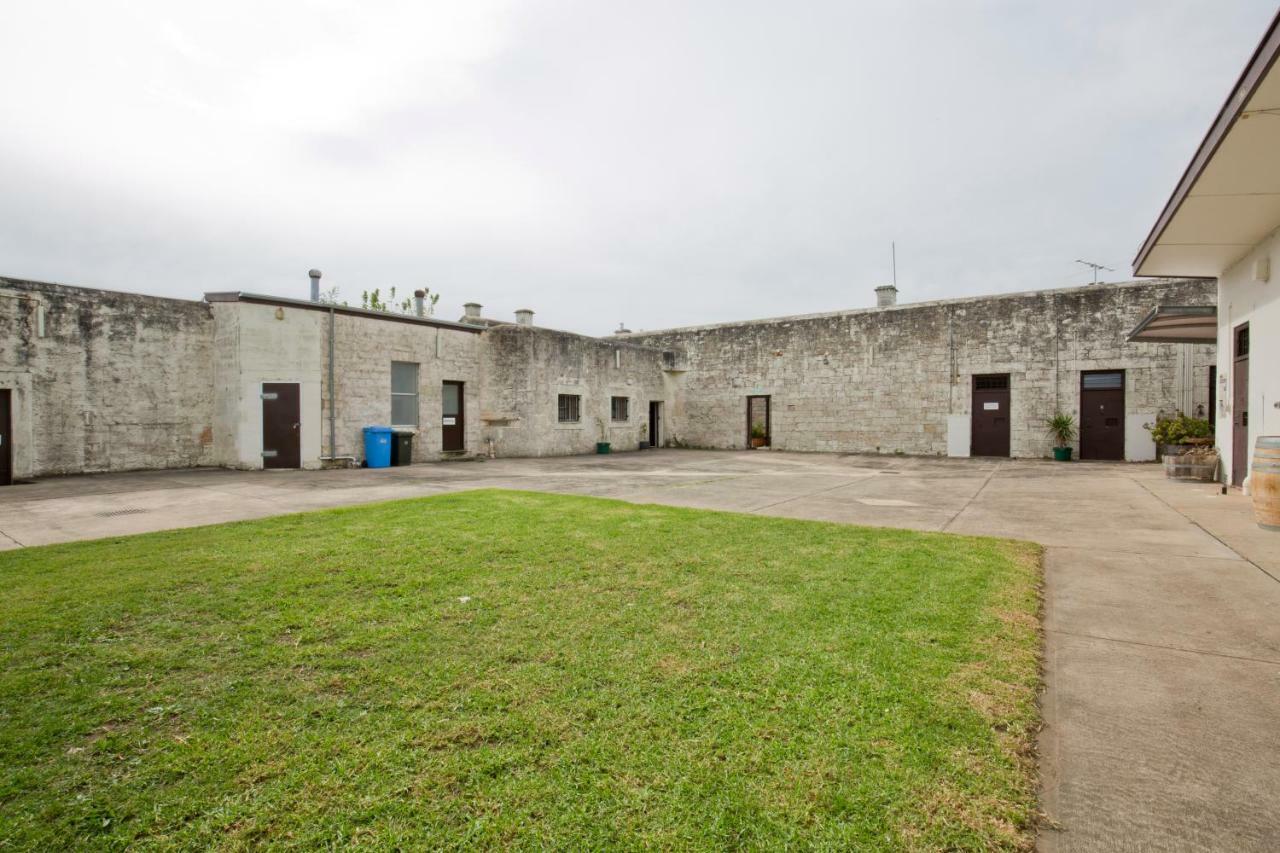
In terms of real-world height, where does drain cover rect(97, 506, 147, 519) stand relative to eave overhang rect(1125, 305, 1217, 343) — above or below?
below

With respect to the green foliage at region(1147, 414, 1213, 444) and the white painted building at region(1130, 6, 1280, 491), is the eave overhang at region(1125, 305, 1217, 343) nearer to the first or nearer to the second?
the white painted building at region(1130, 6, 1280, 491)

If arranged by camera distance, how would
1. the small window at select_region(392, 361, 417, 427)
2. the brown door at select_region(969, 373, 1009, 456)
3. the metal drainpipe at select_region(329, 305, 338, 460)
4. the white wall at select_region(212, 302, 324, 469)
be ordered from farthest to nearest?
the brown door at select_region(969, 373, 1009, 456)
the small window at select_region(392, 361, 417, 427)
the metal drainpipe at select_region(329, 305, 338, 460)
the white wall at select_region(212, 302, 324, 469)

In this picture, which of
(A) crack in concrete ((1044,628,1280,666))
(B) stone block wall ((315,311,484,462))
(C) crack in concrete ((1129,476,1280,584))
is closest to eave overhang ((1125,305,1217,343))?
(C) crack in concrete ((1129,476,1280,584))

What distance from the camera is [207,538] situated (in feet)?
17.9

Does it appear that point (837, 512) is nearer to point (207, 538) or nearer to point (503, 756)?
point (503, 756)

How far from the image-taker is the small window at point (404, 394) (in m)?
15.0

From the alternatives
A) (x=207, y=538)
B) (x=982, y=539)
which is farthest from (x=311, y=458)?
(x=982, y=539)

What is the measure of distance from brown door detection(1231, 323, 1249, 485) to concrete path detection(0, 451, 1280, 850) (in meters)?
0.83

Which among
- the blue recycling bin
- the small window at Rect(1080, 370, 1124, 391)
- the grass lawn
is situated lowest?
the grass lawn

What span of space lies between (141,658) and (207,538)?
117 inches

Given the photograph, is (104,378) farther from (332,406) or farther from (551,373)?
(551,373)

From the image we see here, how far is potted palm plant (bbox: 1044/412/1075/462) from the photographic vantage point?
1587cm

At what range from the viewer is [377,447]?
13.9 m

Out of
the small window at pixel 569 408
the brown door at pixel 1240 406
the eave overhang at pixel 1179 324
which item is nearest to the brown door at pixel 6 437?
→ the small window at pixel 569 408
